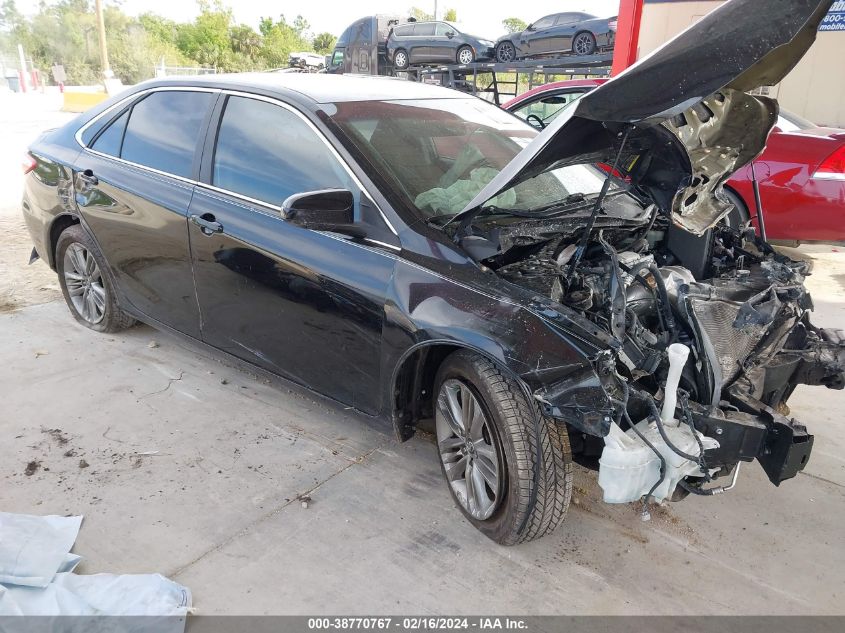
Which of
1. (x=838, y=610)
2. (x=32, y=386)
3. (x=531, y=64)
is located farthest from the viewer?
(x=531, y=64)

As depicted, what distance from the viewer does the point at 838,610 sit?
7.89ft

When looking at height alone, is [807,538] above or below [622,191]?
below

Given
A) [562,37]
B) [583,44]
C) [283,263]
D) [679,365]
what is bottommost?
[679,365]

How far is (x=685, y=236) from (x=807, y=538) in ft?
4.58

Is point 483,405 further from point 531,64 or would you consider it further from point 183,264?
point 531,64

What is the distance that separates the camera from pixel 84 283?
4.59 m

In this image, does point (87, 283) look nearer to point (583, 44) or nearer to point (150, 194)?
point (150, 194)

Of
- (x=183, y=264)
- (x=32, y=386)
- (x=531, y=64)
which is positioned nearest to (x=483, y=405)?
(x=183, y=264)

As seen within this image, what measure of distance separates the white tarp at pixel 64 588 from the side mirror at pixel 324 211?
56.6 inches

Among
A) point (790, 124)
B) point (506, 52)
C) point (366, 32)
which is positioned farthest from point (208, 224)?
point (366, 32)

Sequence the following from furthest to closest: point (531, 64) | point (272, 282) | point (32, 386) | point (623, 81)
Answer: point (531, 64)
point (32, 386)
point (272, 282)
point (623, 81)

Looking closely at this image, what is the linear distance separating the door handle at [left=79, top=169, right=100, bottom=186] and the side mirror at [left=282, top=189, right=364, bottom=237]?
6.25 feet

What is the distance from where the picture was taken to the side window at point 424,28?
590 inches

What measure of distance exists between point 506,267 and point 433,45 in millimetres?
13276
